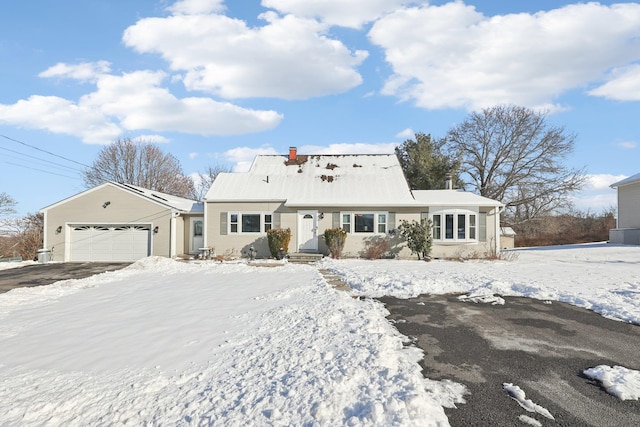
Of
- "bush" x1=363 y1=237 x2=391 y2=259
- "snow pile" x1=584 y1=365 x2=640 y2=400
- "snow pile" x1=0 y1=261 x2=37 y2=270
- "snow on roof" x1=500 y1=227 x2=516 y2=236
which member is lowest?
"snow pile" x1=584 y1=365 x2=640 y2=400

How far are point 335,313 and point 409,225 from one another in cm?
1090

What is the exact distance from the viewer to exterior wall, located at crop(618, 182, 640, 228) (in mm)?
20688

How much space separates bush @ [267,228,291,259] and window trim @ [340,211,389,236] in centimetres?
271

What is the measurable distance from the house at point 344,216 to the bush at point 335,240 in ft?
1.77

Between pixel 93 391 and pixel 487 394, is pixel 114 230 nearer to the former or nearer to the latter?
pixel 93 391

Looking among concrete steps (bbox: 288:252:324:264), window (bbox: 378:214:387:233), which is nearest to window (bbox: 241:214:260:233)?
concrete steps (bbox: 288:252:324:264)

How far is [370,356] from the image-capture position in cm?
419

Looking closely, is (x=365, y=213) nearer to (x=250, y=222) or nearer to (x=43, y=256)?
(x=250, y=222)

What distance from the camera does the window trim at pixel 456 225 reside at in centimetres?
1666

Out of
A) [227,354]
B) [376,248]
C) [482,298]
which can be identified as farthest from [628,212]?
[227,354]

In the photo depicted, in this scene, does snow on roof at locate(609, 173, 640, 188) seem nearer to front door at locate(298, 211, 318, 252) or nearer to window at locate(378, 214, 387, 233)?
window at locate(378, 214, 387, 233)

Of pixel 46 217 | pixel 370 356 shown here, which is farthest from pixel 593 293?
pixel 46 217

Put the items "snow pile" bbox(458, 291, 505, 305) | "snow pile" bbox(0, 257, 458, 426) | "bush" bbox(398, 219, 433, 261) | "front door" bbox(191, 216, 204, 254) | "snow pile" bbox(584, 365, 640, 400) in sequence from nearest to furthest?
"snow pile" bbox(0, 257, 458, 426) < "snow pile" bbox(584, 365, 640, 400) < "snow pile" bbox(458, 291, 505, 305) < "bush" bbox(398, 219, 433, 261) < "front door" bbox(191, 216, 204, 254)

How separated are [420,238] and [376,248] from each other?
200 cm
